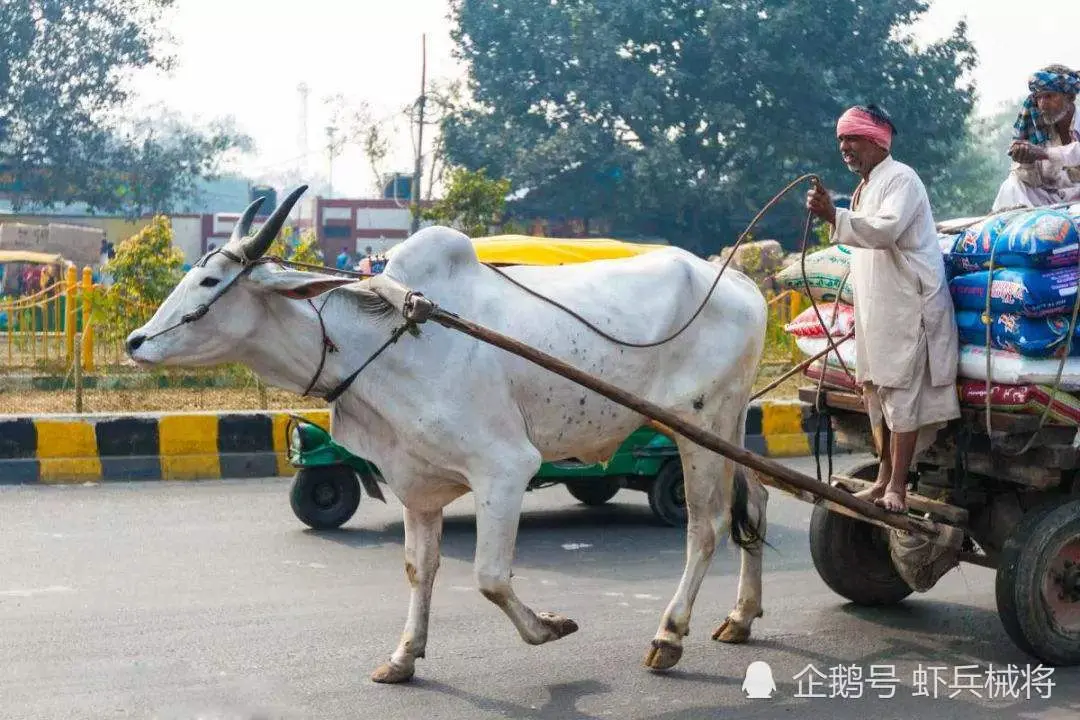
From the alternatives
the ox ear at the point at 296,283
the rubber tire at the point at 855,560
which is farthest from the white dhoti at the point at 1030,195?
the ox ear at the point at 296,283

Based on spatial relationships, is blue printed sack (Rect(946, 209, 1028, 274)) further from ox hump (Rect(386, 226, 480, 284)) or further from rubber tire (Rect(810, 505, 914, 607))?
ox hump (Rect(386, 226, 480, 284))

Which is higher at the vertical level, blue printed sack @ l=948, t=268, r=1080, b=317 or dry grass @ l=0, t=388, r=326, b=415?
blue printed sack @ l=948, t=268, r=1080, b=317

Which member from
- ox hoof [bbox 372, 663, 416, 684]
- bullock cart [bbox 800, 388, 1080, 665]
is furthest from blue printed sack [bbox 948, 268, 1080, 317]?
ox hoof [bbox 372, 663, 416, 684]

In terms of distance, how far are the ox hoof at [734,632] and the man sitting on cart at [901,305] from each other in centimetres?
85

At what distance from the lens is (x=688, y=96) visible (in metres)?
34.4

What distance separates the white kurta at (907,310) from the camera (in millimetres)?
5243

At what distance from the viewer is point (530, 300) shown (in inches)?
212

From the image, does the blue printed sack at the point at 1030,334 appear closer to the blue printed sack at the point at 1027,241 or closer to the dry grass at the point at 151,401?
the blue printed sack at the point at 1027,241

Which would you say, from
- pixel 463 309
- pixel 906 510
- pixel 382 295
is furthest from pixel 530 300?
→ pixel 906 510

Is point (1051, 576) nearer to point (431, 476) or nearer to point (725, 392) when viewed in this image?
point (725, 392)

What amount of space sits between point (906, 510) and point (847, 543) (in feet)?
2.88

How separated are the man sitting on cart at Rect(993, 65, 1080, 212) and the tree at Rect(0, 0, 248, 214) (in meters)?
32.9

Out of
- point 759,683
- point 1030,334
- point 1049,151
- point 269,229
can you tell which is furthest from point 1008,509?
point 269,229

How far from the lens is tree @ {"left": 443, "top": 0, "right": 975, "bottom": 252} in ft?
110
